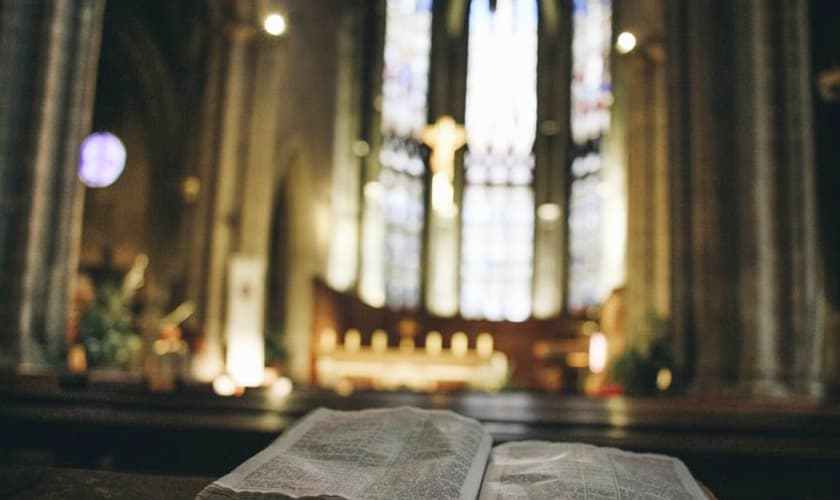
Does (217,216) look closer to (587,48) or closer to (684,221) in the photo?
(684,221)

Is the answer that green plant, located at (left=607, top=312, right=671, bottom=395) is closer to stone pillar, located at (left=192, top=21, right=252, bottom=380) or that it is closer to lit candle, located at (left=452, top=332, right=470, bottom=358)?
stone pillar, located at (left=192, top=21, right=252, bottom=380)

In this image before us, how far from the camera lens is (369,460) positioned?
1271 millimetres

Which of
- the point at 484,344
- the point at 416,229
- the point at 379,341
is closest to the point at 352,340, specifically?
the point at 379,341

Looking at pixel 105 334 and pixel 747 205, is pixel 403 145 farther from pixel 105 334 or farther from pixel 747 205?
pixel 747 205

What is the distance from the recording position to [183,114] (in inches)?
611

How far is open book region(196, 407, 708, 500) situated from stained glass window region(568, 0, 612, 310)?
19809mm

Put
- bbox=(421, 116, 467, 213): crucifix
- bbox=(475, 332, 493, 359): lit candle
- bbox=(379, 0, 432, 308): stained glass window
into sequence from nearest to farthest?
bbox=(421, 116, 467, 213): crucifix < bbox=(475, 332, 493, 359): lit candle < bbox=(379, 0, 432, 308): stained glass window

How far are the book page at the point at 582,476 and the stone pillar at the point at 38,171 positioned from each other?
587 centimetres

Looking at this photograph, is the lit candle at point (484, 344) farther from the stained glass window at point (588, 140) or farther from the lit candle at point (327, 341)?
the lit candle at point (327, 341)

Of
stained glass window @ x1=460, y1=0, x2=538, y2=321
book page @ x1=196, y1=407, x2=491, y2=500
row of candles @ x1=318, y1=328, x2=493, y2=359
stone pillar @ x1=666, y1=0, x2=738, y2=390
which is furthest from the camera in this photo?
stained glass window @ x1=460, y1=0, x2=538, y2=321

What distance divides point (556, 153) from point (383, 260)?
6063 millimetres

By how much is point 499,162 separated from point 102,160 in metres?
11.4

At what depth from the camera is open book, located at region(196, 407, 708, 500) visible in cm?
110

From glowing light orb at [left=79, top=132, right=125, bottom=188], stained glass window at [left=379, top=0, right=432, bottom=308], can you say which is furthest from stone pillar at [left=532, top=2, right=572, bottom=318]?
glowing light orb at [left=79, top=132, right=125, bottom=188]
